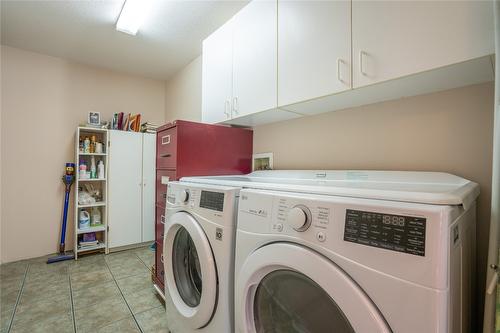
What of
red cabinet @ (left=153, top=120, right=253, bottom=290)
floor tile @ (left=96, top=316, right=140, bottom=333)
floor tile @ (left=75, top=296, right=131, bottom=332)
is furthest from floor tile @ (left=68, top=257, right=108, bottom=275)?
floor tile @ (left=96, top=316, right=140, bottom=333)

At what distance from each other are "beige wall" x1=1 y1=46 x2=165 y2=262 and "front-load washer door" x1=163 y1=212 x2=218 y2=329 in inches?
97.9

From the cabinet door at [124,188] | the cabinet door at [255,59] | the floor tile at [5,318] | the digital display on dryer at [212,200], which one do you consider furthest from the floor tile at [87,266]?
the cabinet door at [255,59]

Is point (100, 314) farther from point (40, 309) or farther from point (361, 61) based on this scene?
point (361, 61)

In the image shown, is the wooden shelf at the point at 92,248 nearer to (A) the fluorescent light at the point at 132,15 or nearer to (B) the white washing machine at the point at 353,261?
(A) the fluorescent light at the point at 132,15

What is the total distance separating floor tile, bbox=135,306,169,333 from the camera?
157cm

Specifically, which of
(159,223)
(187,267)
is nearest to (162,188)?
(159,223)

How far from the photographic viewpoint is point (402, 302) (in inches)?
19.0

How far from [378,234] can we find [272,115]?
118 centimetres

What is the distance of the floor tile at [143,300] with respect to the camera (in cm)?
181

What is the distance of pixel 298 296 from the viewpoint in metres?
0.74

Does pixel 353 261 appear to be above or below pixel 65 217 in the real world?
above

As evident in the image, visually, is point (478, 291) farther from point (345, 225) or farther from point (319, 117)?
point (319, 117)

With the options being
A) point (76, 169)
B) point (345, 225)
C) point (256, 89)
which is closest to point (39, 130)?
point (76, 169)

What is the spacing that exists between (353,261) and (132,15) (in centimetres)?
254
